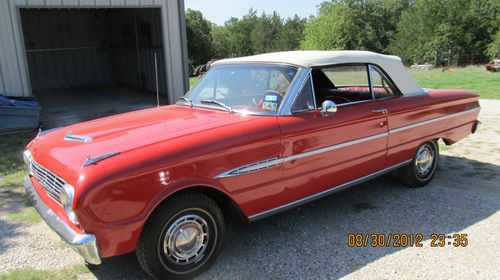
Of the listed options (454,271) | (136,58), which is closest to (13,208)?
(454,271)

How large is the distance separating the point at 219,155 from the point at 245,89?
43.6 inches

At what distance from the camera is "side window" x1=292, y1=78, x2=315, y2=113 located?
3.90 m

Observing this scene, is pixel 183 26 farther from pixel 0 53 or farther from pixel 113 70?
pixel 113 70

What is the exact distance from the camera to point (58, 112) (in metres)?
11.6

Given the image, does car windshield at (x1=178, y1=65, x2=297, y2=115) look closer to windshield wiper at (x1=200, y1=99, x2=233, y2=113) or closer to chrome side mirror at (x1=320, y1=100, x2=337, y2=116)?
windshield wiper at (x1=200, y1=99, x2=233, y2=113)

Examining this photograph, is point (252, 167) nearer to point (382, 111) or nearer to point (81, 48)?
point (382, 111)

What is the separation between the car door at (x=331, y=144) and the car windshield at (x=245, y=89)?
19cm

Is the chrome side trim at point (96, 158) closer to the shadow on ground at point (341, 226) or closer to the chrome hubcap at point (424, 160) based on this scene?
the shadow on ground at point (341, 226)

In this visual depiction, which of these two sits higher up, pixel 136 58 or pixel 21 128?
pixel 136 58

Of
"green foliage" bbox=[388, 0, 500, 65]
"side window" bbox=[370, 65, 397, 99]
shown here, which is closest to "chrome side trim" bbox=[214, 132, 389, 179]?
"side window" bbox=[370, 65, 397, 99]

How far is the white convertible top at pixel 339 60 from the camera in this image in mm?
4152

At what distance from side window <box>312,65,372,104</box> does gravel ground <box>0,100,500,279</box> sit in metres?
1.19

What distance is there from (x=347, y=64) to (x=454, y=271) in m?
2.31

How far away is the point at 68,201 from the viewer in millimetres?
2869
